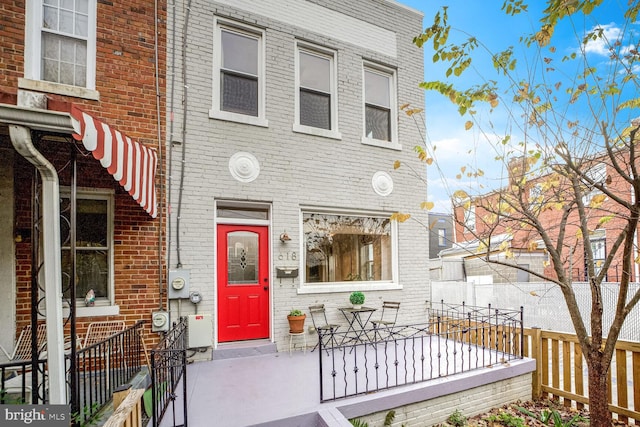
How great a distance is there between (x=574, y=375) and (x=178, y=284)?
6.46 metres

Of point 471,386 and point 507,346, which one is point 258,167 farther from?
point 507,346

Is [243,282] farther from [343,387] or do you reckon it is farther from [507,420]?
[507,420]

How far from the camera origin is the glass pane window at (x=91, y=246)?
211 inches

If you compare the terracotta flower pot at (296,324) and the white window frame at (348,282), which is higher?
the white window frame at (348,282)

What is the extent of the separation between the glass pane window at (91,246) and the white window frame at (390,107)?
5299mm

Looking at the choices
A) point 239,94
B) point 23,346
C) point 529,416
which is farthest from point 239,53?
point 529,416

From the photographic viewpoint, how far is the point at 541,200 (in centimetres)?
502

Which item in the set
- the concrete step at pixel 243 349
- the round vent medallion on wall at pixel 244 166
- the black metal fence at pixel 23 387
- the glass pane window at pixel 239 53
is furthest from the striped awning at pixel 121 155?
the concrete step at pixel 243 349

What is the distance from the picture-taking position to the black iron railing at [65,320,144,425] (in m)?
3.43

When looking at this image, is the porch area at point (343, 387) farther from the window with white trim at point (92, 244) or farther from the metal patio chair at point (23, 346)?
the metal patio chair at point (23, 346)

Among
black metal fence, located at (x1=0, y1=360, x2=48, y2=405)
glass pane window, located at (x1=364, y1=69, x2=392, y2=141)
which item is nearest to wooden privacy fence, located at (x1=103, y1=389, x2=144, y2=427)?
black metal fence, located at (x1=0, y1=360, x2=48, y2=405)

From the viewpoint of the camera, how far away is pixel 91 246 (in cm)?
541

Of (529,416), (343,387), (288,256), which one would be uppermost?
(288,256)

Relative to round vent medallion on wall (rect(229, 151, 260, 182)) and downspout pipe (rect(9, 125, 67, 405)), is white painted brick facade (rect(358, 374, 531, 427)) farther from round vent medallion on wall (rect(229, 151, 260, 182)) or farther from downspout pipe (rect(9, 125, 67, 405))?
round vent medallion on wall (rect(229, 151, 260, 182))
